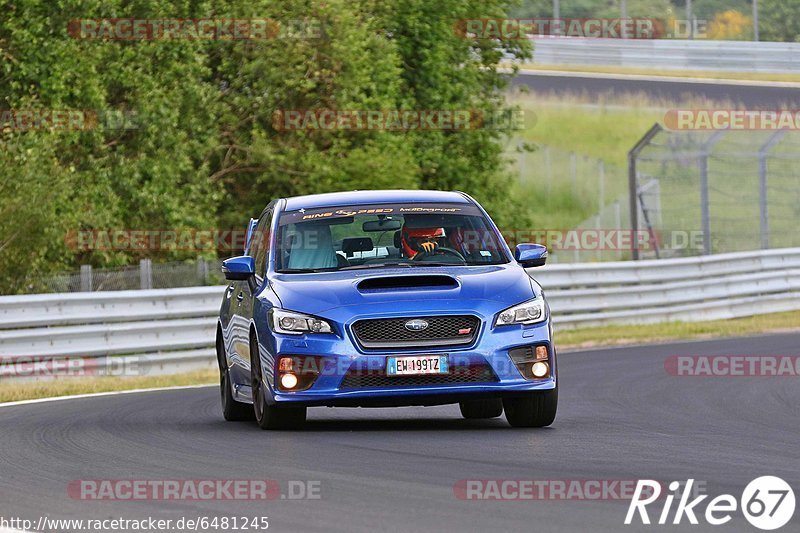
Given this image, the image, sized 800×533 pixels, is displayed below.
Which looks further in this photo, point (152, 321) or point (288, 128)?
point (288, 128)

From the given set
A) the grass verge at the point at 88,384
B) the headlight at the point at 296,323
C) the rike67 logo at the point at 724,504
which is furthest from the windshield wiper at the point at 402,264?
the grass verge at the point at 88,384

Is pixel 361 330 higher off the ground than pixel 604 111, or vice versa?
pixel 361 330

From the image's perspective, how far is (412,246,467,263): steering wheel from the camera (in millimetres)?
12367

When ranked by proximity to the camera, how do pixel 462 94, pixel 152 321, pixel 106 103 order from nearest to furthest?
pixel 152 321 → pixel 106 103 → pixel 462 94

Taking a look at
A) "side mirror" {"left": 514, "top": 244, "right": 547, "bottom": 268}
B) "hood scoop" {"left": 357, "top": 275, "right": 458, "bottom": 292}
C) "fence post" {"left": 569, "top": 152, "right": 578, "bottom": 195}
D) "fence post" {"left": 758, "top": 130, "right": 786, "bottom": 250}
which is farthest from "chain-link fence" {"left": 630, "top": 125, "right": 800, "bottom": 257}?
"hood scoop" {"left": 357, "top": 275, "right": 458, "bottom": 292}

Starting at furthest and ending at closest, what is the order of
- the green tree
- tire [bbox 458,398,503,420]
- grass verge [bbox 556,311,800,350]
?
the green tree < grass verge [bbox 556,311,800,350] < tire [bbox 458,398,503,420]

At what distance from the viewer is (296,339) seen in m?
11.5

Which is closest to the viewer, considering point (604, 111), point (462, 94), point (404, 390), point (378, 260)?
point (404, 390)

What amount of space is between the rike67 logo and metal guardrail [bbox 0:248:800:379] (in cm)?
1228

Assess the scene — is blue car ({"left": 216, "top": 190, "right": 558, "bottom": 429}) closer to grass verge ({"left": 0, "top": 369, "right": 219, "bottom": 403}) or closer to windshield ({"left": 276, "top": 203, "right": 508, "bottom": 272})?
windshield ({"left": 276, "top": 203, "right": 508, "bottom": 272})

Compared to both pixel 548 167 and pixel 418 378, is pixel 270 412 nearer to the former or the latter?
pixel 418 378

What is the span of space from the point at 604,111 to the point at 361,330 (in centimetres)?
4823

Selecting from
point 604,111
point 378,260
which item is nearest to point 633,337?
point 378,260

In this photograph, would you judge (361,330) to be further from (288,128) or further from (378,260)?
(288,128)
